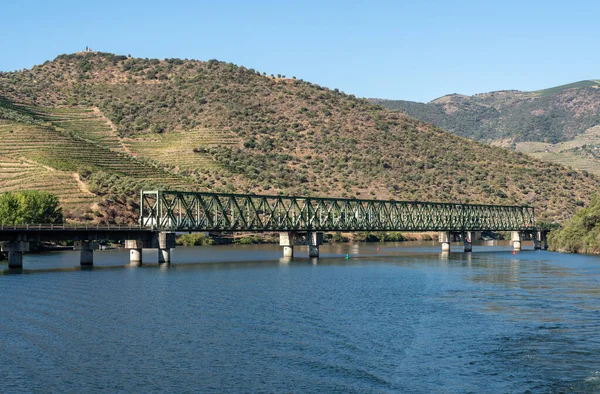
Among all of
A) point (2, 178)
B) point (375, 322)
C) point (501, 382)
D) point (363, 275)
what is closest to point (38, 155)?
point (2, 178)

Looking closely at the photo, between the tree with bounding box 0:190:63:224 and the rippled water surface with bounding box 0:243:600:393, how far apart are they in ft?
130

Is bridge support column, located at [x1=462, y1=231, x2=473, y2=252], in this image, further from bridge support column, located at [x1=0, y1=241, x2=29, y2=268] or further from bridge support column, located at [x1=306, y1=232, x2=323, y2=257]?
bridge support column, located at [x1=0, y1=241, x2=29, y2=268]

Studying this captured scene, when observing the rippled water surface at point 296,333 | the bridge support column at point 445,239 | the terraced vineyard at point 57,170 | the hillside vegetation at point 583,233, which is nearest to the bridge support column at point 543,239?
the hillside vegetation at point 583,233

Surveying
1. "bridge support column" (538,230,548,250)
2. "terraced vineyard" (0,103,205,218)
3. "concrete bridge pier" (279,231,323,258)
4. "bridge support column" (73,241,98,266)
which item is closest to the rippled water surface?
"bridge support column" (73,241,98,266)

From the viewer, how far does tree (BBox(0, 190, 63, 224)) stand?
130750 millimetres

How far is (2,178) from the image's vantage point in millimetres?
168125

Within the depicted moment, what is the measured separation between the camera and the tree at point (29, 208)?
130750mm

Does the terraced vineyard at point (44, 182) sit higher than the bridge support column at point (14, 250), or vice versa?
the terraced vineyard at point (44, 182)

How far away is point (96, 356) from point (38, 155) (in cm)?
14616

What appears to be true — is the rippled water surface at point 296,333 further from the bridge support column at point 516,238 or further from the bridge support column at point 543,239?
the bridge support column at point 543,239

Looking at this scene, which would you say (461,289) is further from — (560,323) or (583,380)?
(583,380)

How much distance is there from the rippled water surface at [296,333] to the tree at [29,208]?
3972 cm

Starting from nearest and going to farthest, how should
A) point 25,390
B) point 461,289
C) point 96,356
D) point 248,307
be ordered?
point 25,390 → point 96,356 → point 248,307 → point 461,289

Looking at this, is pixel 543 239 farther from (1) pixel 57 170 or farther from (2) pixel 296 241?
(1) pixel 57 170
